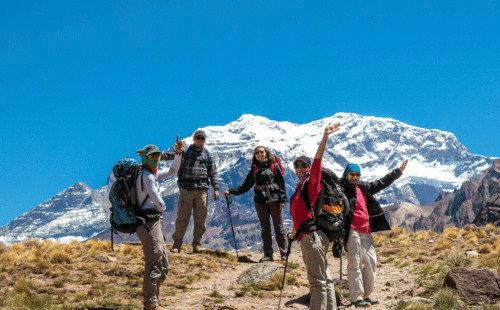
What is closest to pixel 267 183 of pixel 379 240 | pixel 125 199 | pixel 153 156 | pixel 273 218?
pixel 273 218

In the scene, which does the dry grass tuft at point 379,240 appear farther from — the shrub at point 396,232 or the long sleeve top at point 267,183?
the long sleeve top at point 267,183

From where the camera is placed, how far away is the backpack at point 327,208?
22.0 ft

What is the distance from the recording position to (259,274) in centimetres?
1080

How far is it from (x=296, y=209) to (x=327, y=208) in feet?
1.65

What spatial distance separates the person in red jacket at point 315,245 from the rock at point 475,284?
2.67 metres

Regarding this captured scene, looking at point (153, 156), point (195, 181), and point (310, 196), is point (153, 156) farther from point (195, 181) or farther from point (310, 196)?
point (195, 181)

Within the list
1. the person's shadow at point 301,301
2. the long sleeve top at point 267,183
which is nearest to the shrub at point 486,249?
the long sleeve top at point 267,183

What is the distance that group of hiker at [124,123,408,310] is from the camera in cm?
664

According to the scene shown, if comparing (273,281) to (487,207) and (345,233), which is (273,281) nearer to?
(345,233)

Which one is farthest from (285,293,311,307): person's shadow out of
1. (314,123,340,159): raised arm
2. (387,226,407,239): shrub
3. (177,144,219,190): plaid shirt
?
(387,226,407,239): shrub

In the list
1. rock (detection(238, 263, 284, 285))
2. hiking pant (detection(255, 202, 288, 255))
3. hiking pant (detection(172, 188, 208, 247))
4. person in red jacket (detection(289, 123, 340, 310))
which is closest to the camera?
person in red jacket (detection(289, 123, 340, 310))

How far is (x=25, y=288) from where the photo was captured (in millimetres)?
8859

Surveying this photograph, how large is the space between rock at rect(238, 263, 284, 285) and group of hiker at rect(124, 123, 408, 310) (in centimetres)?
130

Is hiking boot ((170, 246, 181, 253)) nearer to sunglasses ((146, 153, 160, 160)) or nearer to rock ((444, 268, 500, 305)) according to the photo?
sunglasses ((146, 153, 160, 160))
